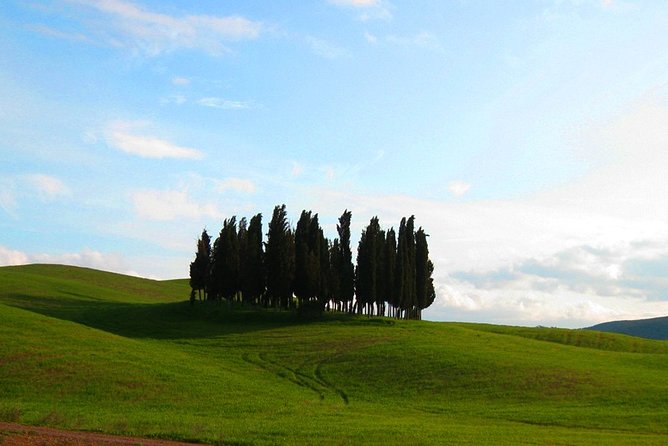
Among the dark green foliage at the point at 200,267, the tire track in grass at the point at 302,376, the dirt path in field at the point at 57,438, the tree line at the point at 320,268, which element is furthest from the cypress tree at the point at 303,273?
the dirt path in field at the point at 57,438

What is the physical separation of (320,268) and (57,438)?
189 feet

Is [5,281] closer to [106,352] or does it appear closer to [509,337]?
[106,352]

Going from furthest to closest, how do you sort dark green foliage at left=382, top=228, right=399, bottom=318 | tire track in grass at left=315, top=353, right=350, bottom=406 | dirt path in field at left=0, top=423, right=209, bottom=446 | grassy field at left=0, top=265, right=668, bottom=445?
dark green foliage at left=382, top=228, right=399, bottom=318, tire track in grass at left=315, top=353, right=350, bottom=406, grassy field at left=0, top=265, right=668, bottom=445, dirt path in field at left=0, top=423, right=209, bottom=446

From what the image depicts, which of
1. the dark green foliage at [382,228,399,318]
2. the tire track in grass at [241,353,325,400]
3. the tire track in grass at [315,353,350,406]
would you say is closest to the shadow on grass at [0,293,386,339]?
the dark green foliage at [382,228,399,318]

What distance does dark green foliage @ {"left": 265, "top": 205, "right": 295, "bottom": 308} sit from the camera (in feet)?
256

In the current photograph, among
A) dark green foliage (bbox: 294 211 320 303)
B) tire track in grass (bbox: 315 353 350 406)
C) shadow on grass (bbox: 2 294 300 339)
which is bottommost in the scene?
tire track in grass (bbox: 315 353 350 406)

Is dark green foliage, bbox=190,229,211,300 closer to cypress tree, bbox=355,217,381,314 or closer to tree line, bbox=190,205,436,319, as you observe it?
tree line, bbox=190,205,436,319

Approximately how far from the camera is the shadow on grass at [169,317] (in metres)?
68.1

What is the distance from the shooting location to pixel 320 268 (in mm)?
79188

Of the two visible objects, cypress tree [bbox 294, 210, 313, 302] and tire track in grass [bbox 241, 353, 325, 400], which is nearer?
tire track in grass [bbox 241, 353, 325, 400]

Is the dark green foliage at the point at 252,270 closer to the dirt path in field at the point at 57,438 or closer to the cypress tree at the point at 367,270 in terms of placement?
the cypress tree at the point at 367,270

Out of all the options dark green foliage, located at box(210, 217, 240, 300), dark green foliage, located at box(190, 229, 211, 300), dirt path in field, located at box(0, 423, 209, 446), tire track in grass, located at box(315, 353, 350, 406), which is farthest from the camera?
dark green foliage, located at box(190, 229, 211, 300)

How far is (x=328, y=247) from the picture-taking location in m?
84.0

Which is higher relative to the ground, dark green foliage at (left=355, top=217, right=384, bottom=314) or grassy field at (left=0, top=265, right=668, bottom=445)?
dark green foliage at (left=355, top=217, right=384, bottom=314)
